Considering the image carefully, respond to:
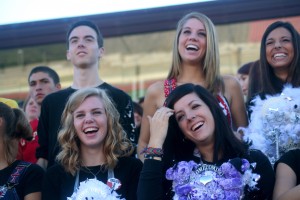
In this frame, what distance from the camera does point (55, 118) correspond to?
3.61 m

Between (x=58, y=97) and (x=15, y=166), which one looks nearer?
(x=15, y=166)

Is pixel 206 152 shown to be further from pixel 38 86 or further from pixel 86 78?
pixel 38 86

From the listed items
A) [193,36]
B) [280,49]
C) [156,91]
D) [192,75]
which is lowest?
[156,91]

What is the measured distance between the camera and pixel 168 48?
886 centimetres

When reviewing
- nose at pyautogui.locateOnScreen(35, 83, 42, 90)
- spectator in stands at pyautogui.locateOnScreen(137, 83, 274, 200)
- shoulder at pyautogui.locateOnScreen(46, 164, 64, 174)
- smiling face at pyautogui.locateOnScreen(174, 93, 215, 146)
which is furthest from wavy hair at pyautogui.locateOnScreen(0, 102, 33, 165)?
nose at pyautogui.locateOnScreen(35, 83, 42, 90)

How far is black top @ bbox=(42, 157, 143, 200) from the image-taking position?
9.81 ft

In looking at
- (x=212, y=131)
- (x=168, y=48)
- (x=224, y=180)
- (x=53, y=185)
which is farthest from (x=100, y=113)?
(x=168, y=48)

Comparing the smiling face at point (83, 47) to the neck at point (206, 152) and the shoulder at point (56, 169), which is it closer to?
the shoulder at point (56, 169)

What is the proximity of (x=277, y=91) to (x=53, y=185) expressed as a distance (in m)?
1.57

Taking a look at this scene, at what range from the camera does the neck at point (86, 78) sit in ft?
12.5

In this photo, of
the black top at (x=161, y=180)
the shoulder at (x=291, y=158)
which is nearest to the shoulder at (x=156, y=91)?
the black top at (x=161, y=180)

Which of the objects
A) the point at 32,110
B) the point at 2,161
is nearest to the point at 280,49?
the point at 2,161

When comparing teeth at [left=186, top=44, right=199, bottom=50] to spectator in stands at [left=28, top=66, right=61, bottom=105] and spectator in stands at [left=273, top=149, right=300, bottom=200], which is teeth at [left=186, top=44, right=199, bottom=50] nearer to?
spectator in stands at [left=273, top=149, right=300, bottom=200]

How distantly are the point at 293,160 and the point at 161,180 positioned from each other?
2.30ft
